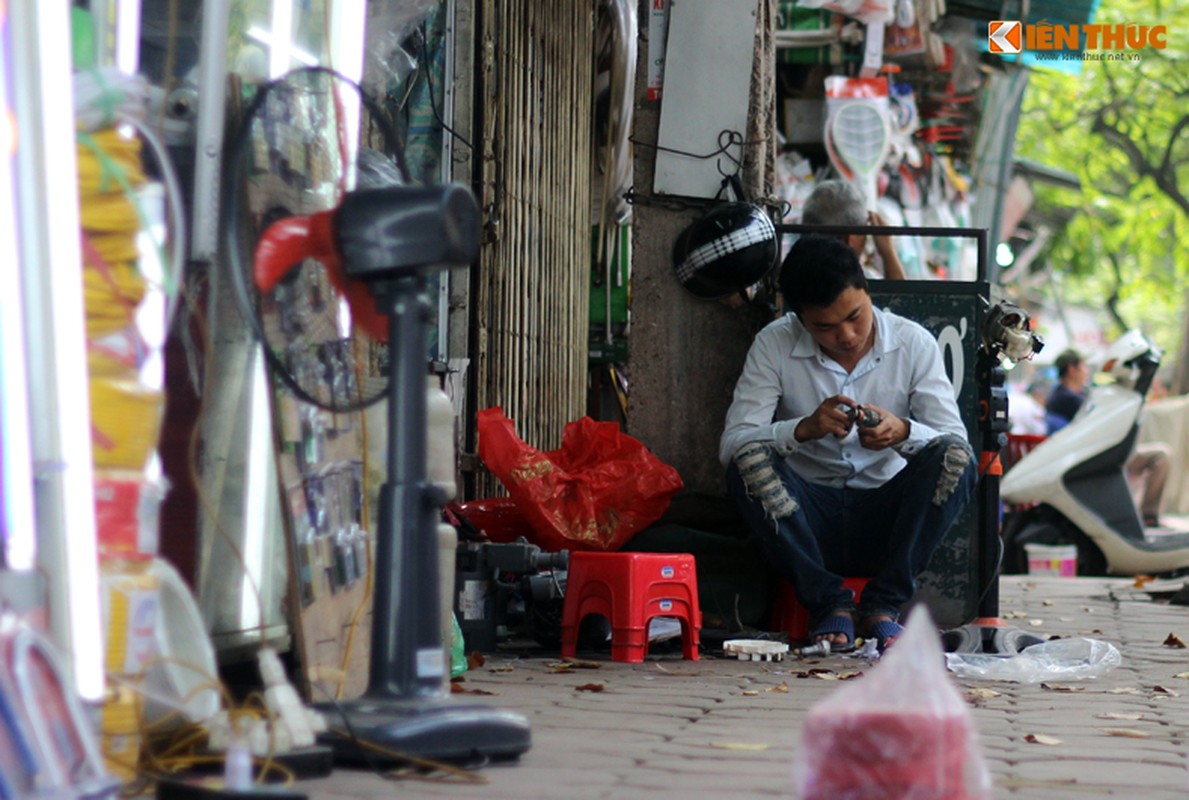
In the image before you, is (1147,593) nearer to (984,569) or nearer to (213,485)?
(984,569)

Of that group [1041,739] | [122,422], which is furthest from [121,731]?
[1041,739]

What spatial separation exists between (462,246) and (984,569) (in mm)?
3387

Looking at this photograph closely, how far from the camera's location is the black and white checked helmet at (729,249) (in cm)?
562

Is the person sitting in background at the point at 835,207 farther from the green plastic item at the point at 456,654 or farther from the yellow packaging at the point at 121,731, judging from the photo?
the yellow packaging at the point at 121,731

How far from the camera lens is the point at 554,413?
7766 mm

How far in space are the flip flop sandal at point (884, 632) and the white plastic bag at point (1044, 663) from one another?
24 centimetres

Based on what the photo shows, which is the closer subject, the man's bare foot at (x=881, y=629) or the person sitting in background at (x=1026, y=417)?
the man's bare foot at (x=881, y=629)

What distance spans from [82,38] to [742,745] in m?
1.92

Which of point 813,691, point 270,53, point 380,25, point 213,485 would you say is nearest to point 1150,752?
point 813,691

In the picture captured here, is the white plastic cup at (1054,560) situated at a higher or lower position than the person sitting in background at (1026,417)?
lower

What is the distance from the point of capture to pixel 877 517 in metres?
5.32

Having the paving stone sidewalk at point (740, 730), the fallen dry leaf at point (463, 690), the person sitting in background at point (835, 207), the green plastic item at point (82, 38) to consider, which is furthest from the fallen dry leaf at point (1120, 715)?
the person sitting in background at point (835, 207)

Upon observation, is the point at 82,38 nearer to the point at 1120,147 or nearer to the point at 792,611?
the point at 792,611

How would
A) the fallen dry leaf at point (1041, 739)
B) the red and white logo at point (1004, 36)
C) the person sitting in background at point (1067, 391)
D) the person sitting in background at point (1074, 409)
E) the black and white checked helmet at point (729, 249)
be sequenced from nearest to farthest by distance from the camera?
the fallen dry leaf at point (1041, 739) → the black and white checked helmet at point (729, 249) → the red and white logo at point (1004, 36) → the person sitting in background at point (1074, 409) → the person sitting in background at point (1067, 391)
